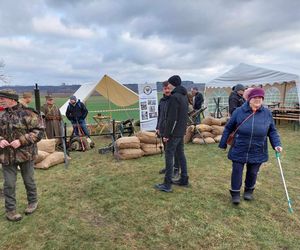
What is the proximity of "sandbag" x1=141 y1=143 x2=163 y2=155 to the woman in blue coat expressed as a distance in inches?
130

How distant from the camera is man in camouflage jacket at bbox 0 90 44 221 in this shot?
335 cm

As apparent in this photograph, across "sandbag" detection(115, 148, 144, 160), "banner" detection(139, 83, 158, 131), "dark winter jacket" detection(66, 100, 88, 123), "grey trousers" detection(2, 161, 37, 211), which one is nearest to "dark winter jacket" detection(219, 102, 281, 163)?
"grey trousers" detection(2, 161, 37, 211)

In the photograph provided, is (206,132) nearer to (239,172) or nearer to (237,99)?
(237,99)

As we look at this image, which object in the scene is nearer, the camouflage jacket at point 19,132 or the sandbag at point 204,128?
the camouflage jacket at point 19,132

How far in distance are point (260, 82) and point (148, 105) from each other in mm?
6279

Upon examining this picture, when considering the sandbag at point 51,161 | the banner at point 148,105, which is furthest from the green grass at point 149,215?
the banner at point 148,105

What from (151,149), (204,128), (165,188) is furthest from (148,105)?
(165,188)

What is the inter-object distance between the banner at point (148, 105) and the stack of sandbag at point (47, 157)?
3896 mm

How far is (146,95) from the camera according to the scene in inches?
393

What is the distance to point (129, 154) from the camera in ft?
21.8

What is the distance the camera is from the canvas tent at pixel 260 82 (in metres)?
12.3

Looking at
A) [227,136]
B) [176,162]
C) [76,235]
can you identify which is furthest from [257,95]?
[76,235]

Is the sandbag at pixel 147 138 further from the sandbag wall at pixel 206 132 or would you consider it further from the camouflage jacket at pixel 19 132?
the camouflage jacket at pixel 19 132

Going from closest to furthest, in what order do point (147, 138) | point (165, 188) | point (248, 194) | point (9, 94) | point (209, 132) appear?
point (9, 94) → point (248, 194) → point (165, 188) → point (147, 138) → point (209, 132)
